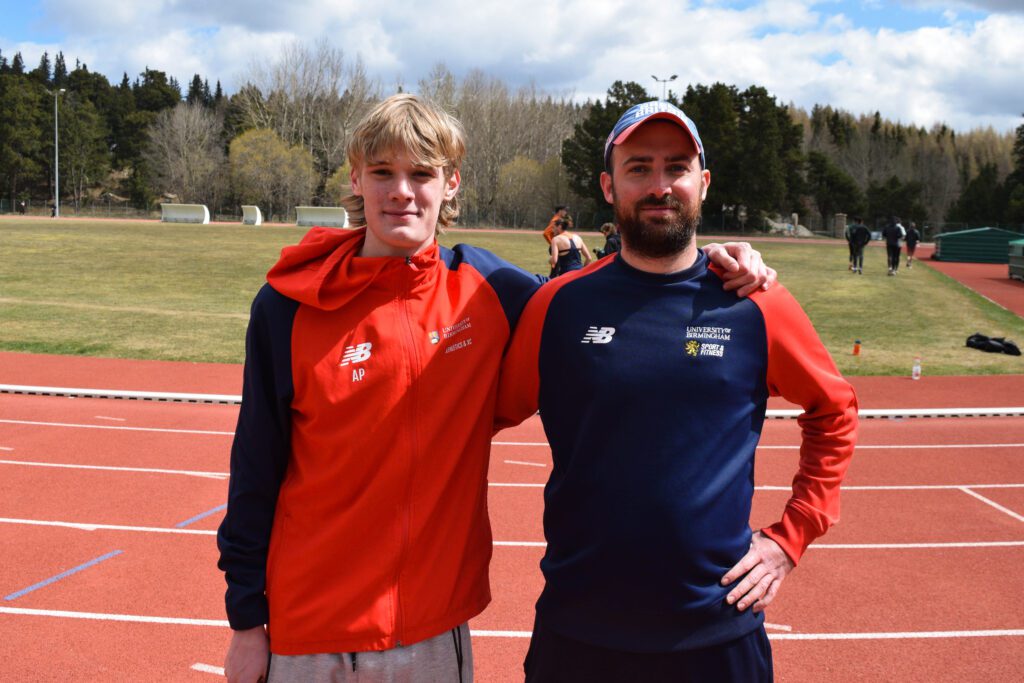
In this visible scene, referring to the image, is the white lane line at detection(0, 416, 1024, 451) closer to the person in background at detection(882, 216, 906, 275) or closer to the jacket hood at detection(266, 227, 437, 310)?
the jacket hood at detection(266, 227, 437, 310)

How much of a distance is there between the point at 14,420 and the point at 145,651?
621cm

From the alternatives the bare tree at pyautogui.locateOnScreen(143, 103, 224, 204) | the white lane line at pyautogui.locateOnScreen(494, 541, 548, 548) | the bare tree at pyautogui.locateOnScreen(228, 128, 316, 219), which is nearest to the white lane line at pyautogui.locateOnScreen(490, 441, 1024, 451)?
the white lane line at pyautogui.locateOnScreen(494, 541, 548, 548)

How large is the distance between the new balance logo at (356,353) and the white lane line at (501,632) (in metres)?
3.17

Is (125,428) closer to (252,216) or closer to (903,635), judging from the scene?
(903,635)

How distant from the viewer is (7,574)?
577 cm

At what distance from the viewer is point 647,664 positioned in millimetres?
2285

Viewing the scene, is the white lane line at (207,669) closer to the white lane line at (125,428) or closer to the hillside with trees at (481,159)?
the white lane line at (125,428)

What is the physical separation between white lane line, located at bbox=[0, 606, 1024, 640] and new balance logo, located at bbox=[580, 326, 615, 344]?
3162mm

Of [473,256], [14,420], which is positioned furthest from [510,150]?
[473,256]

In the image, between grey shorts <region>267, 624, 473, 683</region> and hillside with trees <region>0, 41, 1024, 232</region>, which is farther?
hillside with trees <region>0, 41, 1024, 232</region>

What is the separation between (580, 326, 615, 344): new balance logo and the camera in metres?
2.37

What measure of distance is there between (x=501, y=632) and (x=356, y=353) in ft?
10.6

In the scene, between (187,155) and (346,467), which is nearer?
(346,467)

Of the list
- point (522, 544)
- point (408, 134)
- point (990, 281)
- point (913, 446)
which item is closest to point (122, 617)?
point (522, 544)
